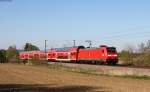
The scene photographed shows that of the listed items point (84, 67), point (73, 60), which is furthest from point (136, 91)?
point (73, 60)

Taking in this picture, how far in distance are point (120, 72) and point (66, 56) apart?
146ft

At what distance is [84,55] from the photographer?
7744 cm

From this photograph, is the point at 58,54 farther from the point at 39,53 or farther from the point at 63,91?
the point at 63,91

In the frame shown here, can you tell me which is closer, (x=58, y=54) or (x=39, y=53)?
(x=58, y=54)

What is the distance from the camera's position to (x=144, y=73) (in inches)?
1596

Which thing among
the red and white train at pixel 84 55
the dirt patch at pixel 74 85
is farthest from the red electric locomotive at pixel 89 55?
the dirt patch at pixel 74 85

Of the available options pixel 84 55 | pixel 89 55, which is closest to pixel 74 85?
pixel 89 55

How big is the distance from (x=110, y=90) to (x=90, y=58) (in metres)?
46.8

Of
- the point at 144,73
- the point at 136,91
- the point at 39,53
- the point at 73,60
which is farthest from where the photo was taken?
the point at 39,53

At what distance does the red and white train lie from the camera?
219 ft

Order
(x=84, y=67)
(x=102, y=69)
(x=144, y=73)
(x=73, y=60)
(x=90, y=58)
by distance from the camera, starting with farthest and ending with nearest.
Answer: (x=73, y=60)
(x=90, y=58)
(x=84, y=67)
(x=102, y=69)
(x=144, y=73)

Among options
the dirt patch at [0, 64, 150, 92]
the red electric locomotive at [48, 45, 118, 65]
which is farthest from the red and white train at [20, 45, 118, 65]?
the dirt patch at [0, 64, 150, 92]

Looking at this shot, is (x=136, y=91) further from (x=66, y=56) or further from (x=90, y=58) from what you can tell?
(x=66, y=56)

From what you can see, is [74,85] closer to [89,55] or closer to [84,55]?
[89,55]
